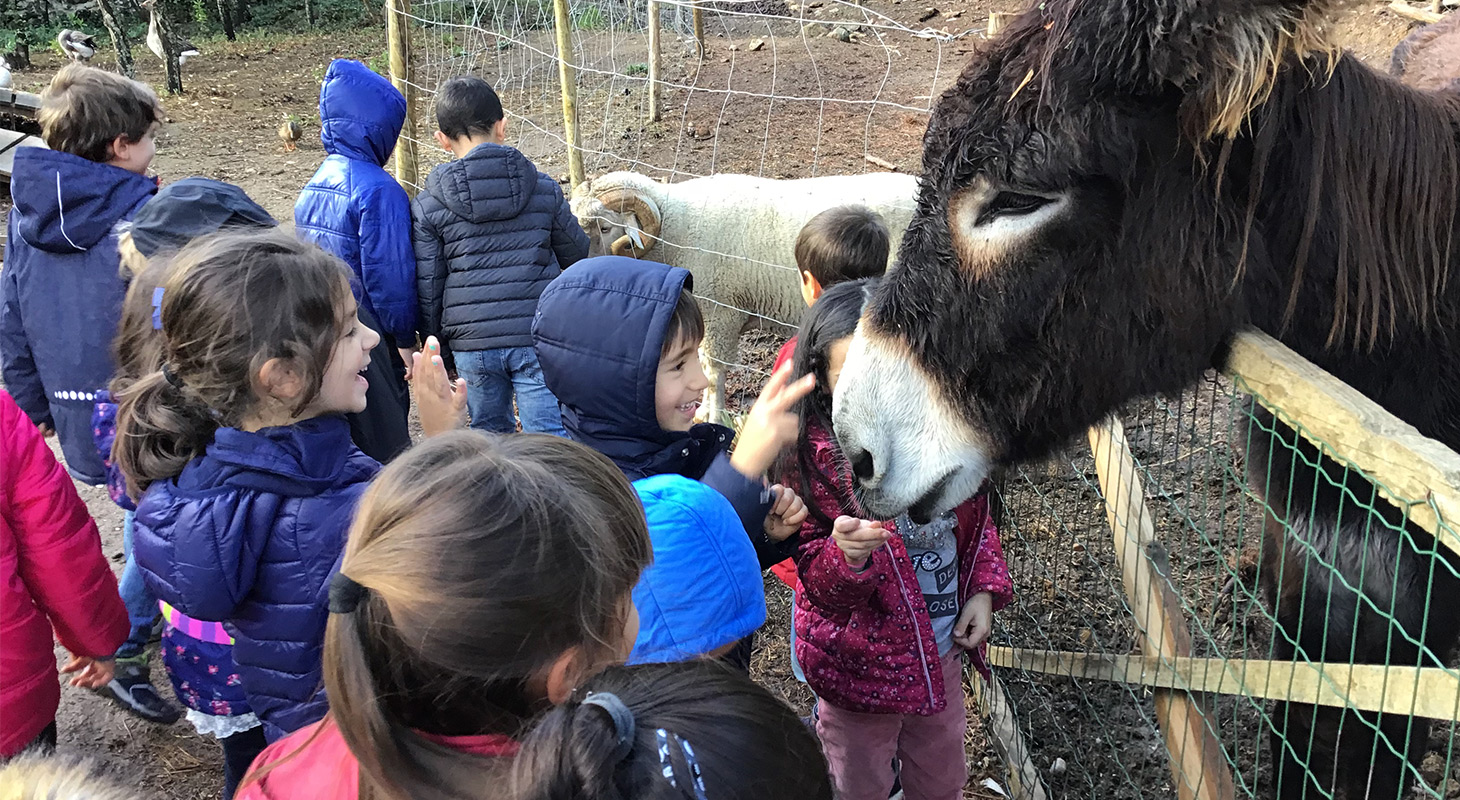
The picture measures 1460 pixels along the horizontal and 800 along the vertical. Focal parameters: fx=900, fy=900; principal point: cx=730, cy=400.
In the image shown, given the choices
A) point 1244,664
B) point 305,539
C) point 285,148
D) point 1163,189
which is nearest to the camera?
point 1163,189

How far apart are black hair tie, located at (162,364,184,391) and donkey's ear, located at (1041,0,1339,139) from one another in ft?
6.06

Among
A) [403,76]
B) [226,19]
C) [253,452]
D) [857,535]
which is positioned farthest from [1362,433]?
[226,19]

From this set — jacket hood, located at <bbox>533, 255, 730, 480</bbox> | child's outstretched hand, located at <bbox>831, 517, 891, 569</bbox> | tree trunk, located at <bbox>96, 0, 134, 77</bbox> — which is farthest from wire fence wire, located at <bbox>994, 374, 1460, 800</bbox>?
tree trunk, located at <bbox>96, 0, 134, 77</bbox>

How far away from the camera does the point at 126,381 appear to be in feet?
7.24

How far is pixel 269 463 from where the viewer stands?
1.83 m

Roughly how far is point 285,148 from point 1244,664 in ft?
42.5

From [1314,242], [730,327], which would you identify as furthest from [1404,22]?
[1314,242]

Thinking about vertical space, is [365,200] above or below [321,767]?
below

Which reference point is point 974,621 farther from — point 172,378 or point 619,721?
point 172,378

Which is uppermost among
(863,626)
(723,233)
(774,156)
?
(863,626)

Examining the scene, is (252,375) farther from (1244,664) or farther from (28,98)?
(28,98)

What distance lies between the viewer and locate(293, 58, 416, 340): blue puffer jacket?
144 inches

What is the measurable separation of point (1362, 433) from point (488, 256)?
313cm

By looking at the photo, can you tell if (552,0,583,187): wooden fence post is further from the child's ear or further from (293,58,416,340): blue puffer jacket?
the child's ear
